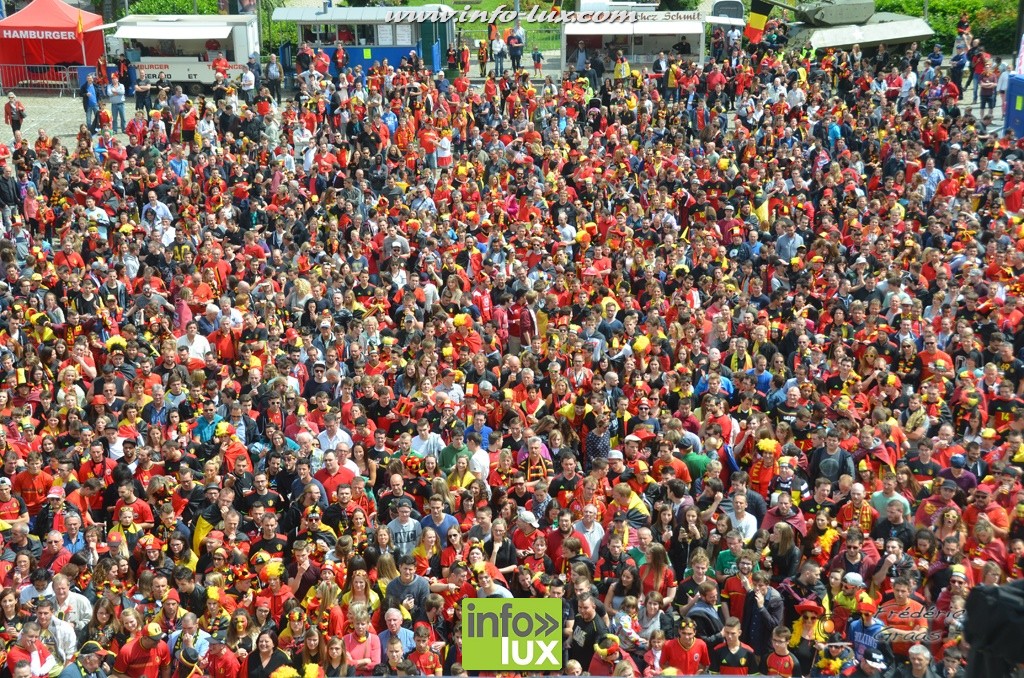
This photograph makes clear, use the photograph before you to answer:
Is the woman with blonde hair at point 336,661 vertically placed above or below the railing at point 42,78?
below

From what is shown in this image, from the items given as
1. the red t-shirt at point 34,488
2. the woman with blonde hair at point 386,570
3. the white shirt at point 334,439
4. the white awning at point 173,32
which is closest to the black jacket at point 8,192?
the red t-shirt at point 34,488

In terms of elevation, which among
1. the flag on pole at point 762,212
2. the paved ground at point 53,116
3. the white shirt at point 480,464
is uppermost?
the paved ground at point 53,116

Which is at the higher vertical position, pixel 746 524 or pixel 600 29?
pixel 600 29

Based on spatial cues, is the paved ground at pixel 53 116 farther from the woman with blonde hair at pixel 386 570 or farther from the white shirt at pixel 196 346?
the woman with blonde hair at pixel 386 570

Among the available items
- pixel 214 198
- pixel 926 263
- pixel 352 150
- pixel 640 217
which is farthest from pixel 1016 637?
pixel 352 150

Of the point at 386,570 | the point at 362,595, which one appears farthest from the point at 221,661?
the point at 386,570

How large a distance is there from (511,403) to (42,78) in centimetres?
2478

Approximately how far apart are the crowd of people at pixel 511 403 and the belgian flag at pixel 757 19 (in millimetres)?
10877

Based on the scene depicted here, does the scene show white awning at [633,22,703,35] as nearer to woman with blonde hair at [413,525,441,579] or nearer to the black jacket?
the black jacket

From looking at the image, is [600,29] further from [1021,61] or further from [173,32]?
[173,32]

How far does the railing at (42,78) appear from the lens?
33250mm

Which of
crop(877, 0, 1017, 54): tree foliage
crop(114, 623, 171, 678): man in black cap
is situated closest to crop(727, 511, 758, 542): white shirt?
crop(114, 623, 171, 678): man in black cap

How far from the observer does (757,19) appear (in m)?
33.3

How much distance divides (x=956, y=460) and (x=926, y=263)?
550 centimetres
